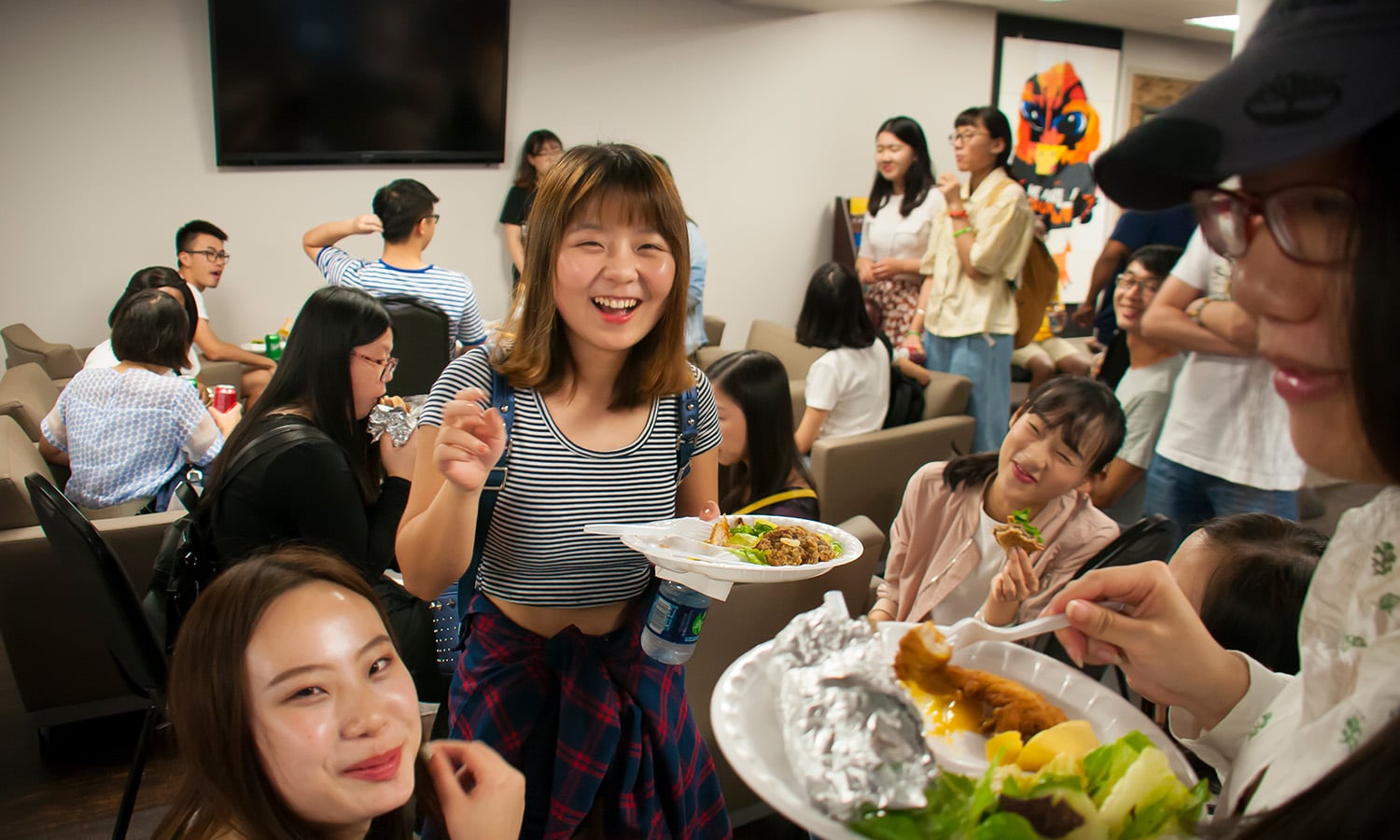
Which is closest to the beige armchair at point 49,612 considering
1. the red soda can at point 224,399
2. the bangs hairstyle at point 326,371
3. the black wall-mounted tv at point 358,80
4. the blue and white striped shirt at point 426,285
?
the bangs hairstyle at point 326,371

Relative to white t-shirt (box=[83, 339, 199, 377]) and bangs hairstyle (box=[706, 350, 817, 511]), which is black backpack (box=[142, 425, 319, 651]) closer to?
bangs hairstyle (box=[706, 350, 817, 511])

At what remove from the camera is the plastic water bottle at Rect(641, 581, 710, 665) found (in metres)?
1.38

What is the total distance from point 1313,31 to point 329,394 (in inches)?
80.8

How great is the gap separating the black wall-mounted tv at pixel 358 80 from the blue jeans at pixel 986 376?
3.18 metres

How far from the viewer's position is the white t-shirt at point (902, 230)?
4.88m

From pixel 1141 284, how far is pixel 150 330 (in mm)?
3198

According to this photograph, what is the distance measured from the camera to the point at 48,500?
6.10ft

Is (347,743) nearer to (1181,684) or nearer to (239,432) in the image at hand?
(1181,684)

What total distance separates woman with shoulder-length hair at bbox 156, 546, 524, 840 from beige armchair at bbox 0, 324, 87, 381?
4.22 m

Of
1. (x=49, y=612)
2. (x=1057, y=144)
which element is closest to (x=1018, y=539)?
(x=49, y=612)

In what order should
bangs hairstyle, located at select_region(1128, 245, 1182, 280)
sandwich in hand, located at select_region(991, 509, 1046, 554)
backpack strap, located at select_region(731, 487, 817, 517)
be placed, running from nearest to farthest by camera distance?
1. sandwich in hand, located at select_region(991, 509, 1046, 554)
2. backpack strap, located at select_region(731, 487, 817, 517)
3. bangs hairstyle, located at select_region(1128, 245, 1182, 280)

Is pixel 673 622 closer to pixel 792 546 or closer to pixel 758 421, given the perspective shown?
pixel 792 546

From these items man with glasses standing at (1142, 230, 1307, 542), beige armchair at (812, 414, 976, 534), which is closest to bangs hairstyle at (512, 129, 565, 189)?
beige armchair at (812, 414, 976, 534)

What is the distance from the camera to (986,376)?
421 centimetres
